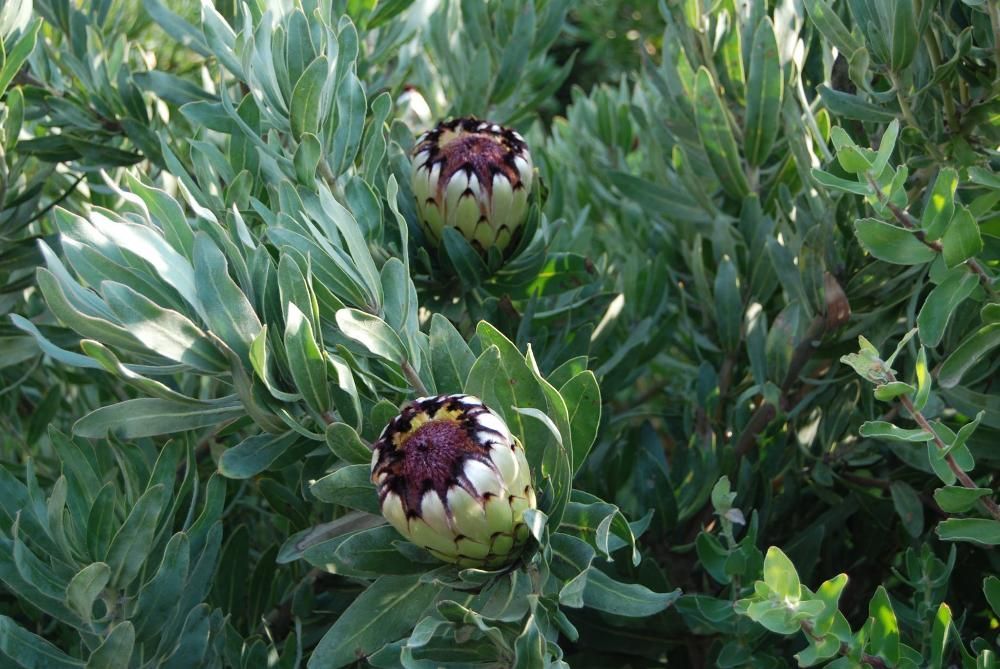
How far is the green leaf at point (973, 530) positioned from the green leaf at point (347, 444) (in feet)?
1.29

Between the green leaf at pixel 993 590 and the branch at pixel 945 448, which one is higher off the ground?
the branch at pixel 945 448

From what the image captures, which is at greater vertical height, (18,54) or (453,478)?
(18,54)

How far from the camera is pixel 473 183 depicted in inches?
36.1

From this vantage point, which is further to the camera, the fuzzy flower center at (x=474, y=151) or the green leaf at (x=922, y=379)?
the fuzzy flower center at (x=474, y=151)

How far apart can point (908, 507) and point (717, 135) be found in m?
0.39

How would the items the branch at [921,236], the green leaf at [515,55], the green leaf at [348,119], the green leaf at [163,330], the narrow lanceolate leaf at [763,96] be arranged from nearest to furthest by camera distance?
the green leaf at [163,330], the branch at [921,236], the green leaf at [348,119], the narrow lanceolate leaf at [763,96], the green leaf at [515,55]

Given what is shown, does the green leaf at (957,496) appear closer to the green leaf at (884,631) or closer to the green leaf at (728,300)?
the green leaf at (884,631)

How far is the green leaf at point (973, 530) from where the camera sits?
70cm

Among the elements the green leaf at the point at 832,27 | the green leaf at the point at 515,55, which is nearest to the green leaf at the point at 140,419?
the green leaf at the point at 832,27

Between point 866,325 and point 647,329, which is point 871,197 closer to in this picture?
point 866,325

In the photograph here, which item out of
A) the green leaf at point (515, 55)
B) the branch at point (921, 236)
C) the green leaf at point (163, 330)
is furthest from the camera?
the green leaf at point (515, 55)

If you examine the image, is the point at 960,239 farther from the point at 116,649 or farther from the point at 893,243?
the point at 116,649

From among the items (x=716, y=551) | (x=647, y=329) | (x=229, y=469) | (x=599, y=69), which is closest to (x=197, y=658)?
(x=229, y=469)

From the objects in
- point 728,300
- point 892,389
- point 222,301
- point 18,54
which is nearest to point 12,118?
point 18,54
